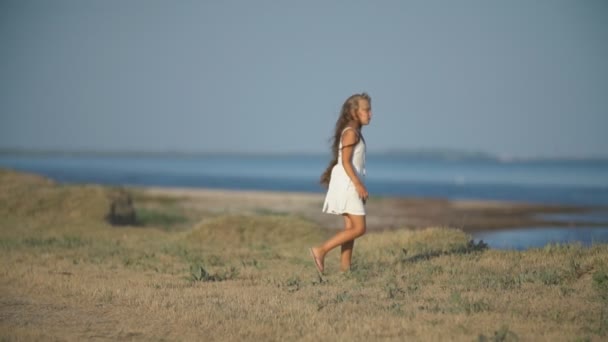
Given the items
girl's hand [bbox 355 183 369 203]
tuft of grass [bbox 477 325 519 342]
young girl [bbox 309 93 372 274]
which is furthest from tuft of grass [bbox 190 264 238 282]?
tuft of grass [bbox 477 325 519 342]

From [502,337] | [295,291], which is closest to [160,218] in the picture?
[295,291]

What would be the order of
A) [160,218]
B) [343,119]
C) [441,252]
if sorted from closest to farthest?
[343,119] < [441,252] < [160,218]

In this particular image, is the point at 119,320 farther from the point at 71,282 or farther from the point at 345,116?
the point at 345,116

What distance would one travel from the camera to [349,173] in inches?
363

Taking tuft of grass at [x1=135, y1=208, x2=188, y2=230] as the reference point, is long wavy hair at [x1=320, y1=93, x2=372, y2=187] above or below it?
above

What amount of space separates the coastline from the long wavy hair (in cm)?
1637

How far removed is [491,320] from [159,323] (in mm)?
2891

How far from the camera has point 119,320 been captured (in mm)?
7023

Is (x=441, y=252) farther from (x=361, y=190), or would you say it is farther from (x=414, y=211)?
(x=414, y=211)

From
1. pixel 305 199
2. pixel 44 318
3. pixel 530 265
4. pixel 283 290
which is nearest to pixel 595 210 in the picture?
pixel 305 199

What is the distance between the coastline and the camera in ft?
96.0

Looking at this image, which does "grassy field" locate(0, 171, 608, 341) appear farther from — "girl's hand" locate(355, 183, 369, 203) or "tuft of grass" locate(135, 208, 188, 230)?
"tuft of grass" locate(135, 208, 188, 230)

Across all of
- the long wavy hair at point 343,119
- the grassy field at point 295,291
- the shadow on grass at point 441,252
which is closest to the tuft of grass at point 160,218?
the grassy field at point 295,291

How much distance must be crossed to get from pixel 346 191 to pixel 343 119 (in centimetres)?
93
